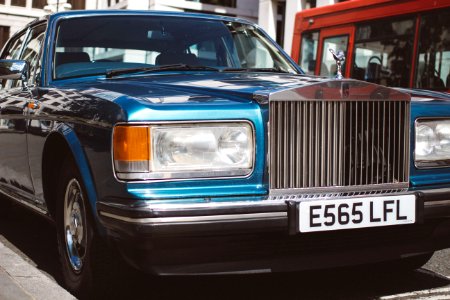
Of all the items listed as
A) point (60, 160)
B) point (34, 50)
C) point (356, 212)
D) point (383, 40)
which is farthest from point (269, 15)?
point (356, 212)

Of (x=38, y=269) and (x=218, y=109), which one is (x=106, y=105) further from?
(x=38, y=269)

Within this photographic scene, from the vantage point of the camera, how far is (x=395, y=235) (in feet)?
11.9

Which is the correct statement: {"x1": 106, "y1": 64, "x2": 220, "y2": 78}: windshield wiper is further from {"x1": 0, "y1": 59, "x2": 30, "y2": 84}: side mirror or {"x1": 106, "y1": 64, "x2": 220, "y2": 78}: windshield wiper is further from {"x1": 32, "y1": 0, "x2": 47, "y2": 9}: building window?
{"x1": 32, "y1": 0, "x2": 47, "y2": 9}: building window

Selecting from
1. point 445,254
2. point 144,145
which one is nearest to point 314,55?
point 445,254

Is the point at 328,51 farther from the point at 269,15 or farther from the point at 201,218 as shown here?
the point at 269,15

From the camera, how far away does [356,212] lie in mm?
3424

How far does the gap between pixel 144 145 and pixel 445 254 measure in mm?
2755

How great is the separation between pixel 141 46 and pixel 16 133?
951mm

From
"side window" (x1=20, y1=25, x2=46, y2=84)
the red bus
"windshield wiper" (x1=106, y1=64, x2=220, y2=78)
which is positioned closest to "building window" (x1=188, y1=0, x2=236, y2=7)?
the red bus

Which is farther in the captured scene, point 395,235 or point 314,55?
point 314,55

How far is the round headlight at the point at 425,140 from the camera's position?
12.4 feet

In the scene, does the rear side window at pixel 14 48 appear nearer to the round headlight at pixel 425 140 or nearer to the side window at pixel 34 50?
the side window at pixel 34 50

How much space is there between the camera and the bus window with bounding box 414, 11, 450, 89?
31.3 feet

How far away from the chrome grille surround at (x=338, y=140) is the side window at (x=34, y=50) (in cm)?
206
